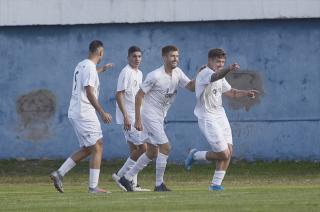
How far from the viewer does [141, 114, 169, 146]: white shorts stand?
18.0m

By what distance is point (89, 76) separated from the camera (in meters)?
17.6

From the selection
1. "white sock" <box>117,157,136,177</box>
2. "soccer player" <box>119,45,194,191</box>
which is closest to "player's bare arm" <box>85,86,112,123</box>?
"soccer player" <box>119,45,194,191</box>

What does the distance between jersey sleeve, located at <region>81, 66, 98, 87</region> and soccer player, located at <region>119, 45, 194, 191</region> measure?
0.74 m

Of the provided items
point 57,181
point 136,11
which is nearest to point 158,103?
point 57,181

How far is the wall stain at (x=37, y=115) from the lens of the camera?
26.5 meters

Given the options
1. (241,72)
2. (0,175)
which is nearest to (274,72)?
(241,72)

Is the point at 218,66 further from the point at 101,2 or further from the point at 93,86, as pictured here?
the point at 101,2

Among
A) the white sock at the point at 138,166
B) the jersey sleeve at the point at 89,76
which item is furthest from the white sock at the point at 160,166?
the jersey sleeve at the point at 89,76

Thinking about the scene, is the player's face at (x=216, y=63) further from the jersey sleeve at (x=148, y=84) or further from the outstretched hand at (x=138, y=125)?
the outstretched hand at (x=138, y=125)

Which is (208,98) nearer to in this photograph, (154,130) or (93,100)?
(154,130)

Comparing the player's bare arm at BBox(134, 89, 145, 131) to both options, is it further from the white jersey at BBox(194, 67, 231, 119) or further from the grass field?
the grass field

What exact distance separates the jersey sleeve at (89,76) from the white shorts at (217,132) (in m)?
1.64

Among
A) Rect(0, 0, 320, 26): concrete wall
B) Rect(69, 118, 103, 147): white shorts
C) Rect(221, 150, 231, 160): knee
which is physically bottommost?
Rect(221, 150, 231, 160): knee

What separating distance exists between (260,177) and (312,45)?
3.55 meters
